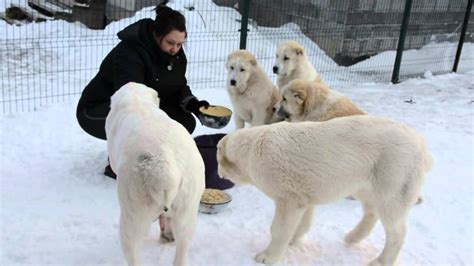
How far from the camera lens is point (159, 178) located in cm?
236

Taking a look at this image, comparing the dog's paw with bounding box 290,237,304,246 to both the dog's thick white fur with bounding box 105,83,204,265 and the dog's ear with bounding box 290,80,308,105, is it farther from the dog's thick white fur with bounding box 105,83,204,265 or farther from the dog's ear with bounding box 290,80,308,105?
the dog's ear with bounding box 290,80,308,105

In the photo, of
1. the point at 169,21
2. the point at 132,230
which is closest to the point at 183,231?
the point at 132,230

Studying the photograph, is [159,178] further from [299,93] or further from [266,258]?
[299,93]

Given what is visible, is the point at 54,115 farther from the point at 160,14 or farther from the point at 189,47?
the point at 189,47

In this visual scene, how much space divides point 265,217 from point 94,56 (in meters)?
5.33

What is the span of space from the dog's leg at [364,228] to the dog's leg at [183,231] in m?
1.44

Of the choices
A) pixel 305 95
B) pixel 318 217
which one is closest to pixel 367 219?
pixel 318 217

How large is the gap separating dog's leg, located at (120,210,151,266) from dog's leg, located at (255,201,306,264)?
0.98 metres

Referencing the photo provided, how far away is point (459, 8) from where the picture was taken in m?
10.6

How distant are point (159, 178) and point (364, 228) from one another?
6.24ft

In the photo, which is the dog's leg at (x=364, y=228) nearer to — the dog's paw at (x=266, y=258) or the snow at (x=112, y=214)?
the snow at (x=112, y=214)

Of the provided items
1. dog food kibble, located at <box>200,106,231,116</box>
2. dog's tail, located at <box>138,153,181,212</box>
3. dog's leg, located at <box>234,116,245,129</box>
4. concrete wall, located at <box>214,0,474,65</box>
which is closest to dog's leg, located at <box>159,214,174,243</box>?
dog's tail, located at <box>138,153,181,212</box>

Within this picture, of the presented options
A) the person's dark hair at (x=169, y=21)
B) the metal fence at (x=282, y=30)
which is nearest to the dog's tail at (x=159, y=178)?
the person's dark hair at (x=169, y=21)

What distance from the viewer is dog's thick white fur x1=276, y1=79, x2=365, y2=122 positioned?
14.1 ft
